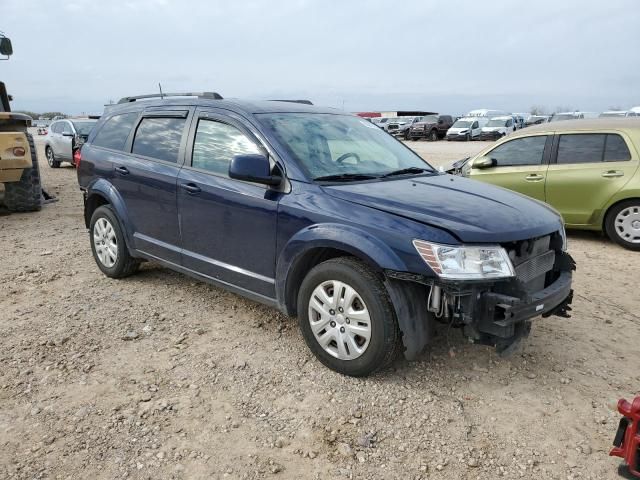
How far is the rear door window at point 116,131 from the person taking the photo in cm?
492

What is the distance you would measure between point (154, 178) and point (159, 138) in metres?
0.39

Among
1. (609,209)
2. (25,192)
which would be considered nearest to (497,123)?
(609,209)

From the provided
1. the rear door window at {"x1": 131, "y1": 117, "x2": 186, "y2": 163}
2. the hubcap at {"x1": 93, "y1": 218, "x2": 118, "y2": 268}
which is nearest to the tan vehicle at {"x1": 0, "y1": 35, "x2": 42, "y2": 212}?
the hubcap at {"x1": 93, "y1": 218, "x2": 118, "y2": 268}

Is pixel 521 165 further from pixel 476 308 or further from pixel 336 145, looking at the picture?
pixel 476 308

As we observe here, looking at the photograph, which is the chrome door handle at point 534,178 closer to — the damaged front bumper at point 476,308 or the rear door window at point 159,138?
the damaged front bumper at point 476,308

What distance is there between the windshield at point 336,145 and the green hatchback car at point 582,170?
3247 millimetres

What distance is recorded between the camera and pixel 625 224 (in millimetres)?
6441

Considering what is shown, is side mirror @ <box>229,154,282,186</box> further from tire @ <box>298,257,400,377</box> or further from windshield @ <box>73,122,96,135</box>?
windshield @ <box>73,122,96,135</box>

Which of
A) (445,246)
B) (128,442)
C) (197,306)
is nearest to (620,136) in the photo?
(445,246)

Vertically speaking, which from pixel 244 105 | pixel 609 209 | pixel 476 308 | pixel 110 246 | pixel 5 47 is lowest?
pixel 110 246

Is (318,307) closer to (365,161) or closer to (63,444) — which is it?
(365,161)

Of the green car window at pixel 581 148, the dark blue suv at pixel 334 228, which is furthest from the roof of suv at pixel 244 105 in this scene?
the green car window at pixel 581 148

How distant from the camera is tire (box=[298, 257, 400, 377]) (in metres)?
3.03

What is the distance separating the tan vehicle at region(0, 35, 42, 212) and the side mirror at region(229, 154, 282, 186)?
622cm
